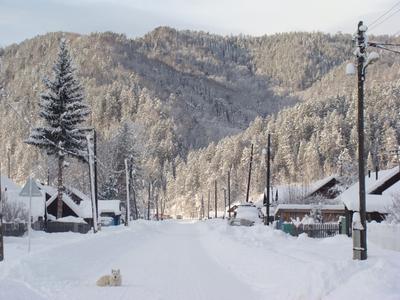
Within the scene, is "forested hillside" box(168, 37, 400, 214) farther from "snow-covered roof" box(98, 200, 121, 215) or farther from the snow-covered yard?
the snow-covered yard

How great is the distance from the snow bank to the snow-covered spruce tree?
91.3 ft

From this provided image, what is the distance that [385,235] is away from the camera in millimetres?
27984

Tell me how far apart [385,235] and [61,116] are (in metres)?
31.1

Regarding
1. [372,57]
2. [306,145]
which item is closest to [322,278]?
[372,57]

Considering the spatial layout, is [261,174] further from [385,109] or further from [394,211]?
[394,211]

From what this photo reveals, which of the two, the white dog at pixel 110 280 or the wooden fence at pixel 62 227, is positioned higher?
the white dog at pixel 110 280

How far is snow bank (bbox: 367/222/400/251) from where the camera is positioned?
26344mm

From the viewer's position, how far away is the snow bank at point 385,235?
26.3 meters

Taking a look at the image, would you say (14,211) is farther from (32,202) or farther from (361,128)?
(361,128)

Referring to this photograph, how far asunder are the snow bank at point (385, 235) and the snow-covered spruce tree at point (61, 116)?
1096 inches

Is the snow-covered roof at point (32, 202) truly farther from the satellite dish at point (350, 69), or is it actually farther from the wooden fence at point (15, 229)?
the satellite dish at point (350, 69)

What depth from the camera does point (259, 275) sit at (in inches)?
684

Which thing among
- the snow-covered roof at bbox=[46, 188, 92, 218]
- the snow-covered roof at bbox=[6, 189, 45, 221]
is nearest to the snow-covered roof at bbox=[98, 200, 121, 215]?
the snow-covered roof at bbox=[46, 188, 92, 218]

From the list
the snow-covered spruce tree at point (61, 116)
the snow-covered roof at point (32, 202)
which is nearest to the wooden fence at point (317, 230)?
the snow-covered spruce tree at point (61, 116)
